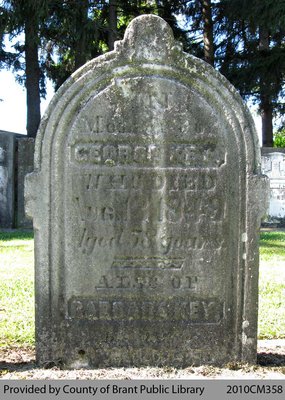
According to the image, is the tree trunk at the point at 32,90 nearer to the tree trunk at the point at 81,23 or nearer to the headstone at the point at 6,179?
the tree trunk at the point at 81,23

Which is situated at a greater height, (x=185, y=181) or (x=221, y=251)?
(x=185, y=181)

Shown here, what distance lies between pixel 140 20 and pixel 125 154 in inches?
33.4

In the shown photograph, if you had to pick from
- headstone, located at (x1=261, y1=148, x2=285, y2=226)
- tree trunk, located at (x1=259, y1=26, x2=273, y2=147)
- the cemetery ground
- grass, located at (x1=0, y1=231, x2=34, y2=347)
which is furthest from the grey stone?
tree trunk, located at (x1=259, y1=26, x2=273, y2=147)

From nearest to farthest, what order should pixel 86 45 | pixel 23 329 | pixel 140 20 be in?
pixel 140 20 < pixel 23 329 < pixel 86 45

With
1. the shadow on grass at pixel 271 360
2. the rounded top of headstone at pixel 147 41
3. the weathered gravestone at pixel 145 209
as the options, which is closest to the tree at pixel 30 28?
the rounded top of headstone at pixel 147 41

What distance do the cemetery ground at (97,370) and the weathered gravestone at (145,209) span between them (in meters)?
0.13

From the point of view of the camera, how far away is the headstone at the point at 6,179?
1406 cm

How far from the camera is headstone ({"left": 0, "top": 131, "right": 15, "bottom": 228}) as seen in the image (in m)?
14.1

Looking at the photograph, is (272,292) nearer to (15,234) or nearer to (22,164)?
(15,234)

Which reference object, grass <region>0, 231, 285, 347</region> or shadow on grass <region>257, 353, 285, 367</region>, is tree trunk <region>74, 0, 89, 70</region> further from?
shadow on grass <region>257, 353, 285, 367</region>

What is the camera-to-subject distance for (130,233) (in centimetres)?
366
